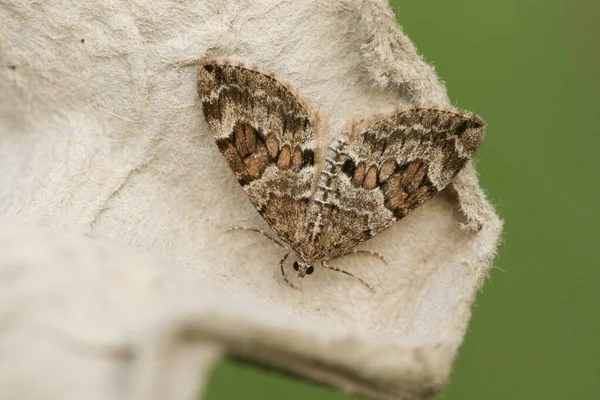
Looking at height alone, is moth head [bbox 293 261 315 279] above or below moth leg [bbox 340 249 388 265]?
below

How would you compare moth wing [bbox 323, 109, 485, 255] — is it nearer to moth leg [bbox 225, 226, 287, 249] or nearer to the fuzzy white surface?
the fuzzy white surface

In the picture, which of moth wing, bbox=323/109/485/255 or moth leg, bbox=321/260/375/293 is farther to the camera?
moth leg, bbox=321/260/375/293

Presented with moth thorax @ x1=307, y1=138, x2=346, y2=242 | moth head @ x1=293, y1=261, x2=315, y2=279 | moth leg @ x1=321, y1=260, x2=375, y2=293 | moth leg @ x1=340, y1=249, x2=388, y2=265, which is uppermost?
moth thorax @ x1=307, y1=138, x2=346, y2=242

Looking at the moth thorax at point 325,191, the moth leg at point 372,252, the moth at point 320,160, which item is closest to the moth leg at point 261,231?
the moth at point 320,160

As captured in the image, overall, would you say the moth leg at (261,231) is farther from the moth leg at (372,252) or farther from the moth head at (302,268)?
the moth leg at (372,252)

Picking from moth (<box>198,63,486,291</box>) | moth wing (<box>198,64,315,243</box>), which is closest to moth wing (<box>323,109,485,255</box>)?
moth (<box>198,63,486,291</box>)

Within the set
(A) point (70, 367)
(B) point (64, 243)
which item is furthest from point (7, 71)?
(A) point (70, 367)

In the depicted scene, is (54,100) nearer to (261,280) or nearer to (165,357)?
(261,280)
